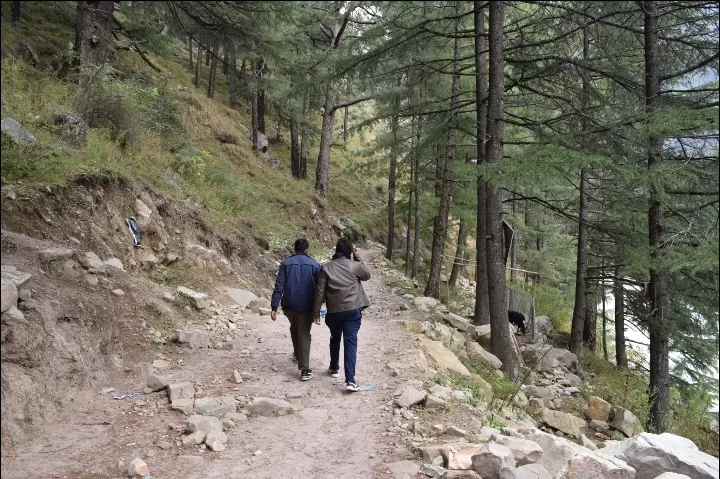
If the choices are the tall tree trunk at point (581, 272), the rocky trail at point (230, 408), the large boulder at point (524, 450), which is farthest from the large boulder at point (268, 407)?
the tall tree trunk at point (581, 272)

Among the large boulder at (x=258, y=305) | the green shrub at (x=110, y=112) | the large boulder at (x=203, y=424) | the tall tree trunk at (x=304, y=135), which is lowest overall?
the large boulder at (x=203, y=424)

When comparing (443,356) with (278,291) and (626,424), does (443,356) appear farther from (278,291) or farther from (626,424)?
(626,424)

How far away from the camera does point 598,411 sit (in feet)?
31.9

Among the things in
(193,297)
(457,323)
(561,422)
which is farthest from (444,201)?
(193,297)

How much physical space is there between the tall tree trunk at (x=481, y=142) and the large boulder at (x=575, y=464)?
5098 mm

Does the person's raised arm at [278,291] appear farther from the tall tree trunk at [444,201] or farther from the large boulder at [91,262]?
the tall tree trunk at [444,201]

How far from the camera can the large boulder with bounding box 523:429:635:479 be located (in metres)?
4.59

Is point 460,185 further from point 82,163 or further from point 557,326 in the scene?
point 82,163

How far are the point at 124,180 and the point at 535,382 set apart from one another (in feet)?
32.7

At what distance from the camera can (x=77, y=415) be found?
5.04 meters

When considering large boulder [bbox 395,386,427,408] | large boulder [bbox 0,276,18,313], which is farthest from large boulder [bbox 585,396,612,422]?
large boulder [bbox 0,276,18,313]

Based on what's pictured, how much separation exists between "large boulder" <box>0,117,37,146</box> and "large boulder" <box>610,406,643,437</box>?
11.5 meters

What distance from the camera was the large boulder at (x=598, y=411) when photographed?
382 inches

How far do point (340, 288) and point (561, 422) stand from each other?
520cm
